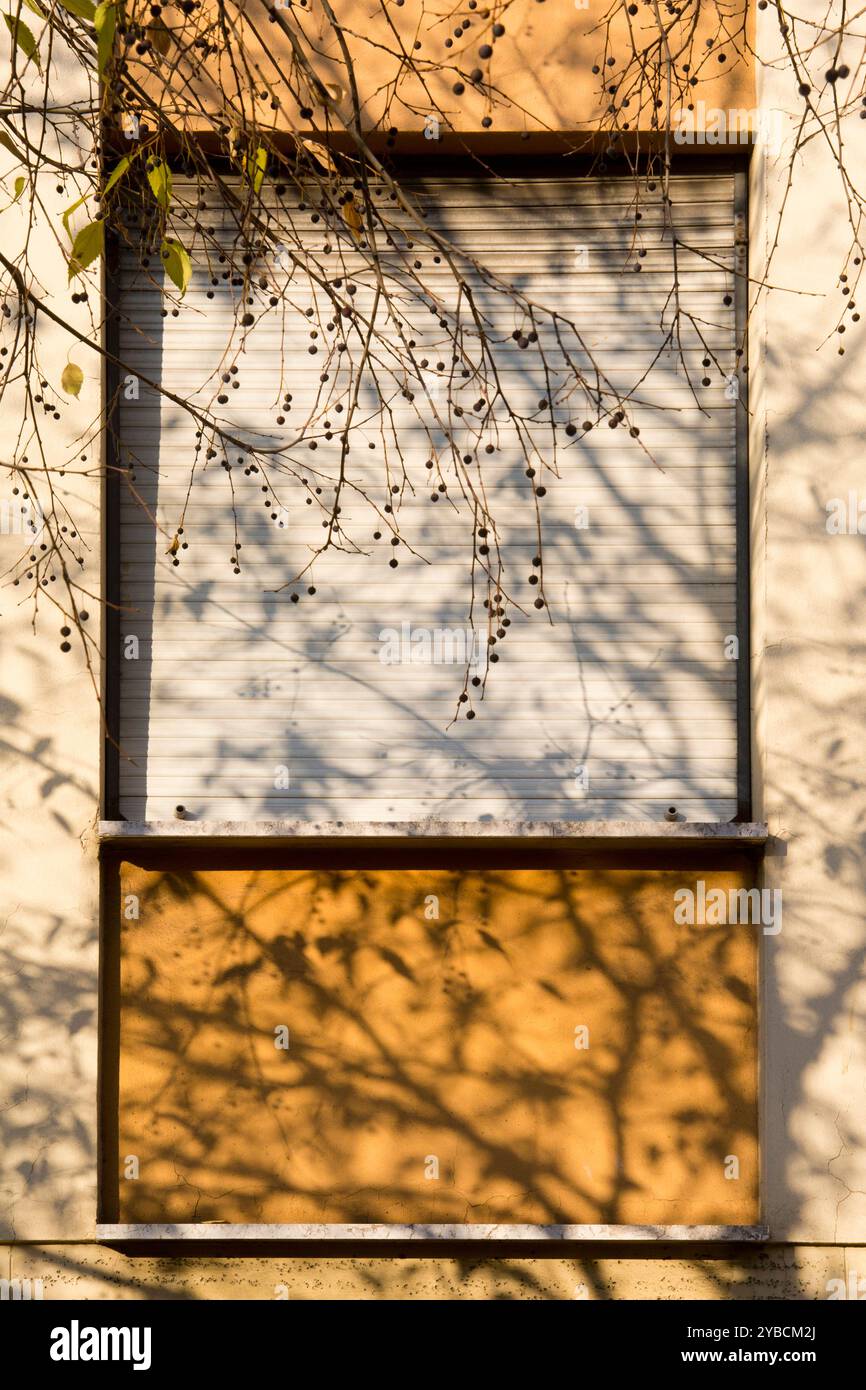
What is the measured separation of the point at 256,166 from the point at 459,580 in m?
2.12

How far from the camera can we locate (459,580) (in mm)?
5148

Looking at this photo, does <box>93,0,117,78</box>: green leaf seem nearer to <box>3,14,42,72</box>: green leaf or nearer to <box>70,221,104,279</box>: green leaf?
<box>3,14,42,72</box>: green leaf

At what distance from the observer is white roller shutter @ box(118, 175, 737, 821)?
5.09m

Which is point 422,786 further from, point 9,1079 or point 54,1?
point 54,1

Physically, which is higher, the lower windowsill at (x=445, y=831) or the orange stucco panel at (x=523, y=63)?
the orange stucco panel at (x=523, y=63)

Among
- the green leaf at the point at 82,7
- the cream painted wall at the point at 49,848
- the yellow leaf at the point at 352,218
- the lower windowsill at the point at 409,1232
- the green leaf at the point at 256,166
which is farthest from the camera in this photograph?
the cream painted wall at the point at 49,848

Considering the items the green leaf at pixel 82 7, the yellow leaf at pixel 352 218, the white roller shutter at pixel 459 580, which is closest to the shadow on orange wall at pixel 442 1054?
the white roller shutter at pixel 459 580

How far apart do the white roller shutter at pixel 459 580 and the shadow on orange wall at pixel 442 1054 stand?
41 centimetres

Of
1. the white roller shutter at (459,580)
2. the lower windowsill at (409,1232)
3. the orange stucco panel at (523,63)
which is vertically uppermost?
the orange stucco panel at (523,63)

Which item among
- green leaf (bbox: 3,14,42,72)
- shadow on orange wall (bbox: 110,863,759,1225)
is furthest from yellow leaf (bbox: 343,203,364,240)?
shadow on orange wall (bbox: 110,863,759,1225)

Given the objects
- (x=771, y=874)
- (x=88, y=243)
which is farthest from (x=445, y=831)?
(x=88, y=243)

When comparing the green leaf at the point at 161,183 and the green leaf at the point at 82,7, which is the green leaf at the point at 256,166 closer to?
the green leaf at the point at 161,183

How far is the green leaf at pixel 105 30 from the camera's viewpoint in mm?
2602

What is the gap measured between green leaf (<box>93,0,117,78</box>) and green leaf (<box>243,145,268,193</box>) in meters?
0.54
